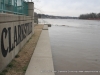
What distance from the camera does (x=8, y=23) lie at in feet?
16.5

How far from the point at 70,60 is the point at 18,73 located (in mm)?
3262

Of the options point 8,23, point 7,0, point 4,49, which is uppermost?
point 7,0

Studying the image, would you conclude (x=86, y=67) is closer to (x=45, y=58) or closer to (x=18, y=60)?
(x=45, y=58)

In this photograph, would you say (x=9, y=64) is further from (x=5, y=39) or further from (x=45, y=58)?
(x=45, y=58)

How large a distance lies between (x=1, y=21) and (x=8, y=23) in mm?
715

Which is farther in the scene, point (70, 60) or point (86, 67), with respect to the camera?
point (70, 60)

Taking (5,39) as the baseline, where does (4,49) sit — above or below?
below

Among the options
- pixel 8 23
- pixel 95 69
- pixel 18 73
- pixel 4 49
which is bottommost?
pixel 95 69

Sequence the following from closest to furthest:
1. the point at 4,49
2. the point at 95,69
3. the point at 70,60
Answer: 1. the point at 4,49
2. the point at 95,69
3. the point at 70,60

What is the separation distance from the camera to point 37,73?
4324 mm

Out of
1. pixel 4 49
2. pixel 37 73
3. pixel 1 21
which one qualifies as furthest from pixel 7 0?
pixel 37 73

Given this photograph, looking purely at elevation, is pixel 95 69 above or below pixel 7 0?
below

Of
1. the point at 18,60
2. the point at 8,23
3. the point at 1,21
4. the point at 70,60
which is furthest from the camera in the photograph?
the point at 70,60

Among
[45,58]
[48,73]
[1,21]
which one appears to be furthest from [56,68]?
[1,21]
